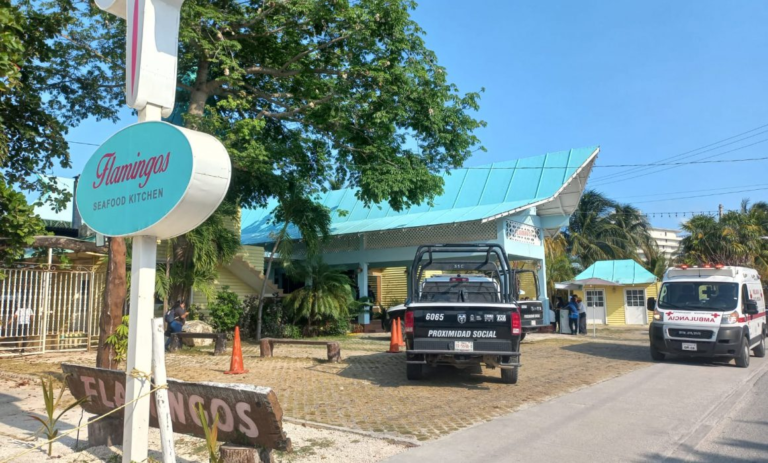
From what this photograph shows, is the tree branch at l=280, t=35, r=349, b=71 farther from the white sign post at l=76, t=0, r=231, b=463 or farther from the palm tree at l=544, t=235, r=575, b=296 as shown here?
the palm tree at l=544, t=235, r=575, b=296

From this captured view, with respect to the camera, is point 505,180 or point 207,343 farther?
point 505,180

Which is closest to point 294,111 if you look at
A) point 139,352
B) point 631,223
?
point 139,352

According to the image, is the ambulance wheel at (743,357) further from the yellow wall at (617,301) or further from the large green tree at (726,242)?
the large green tree at (726,242)

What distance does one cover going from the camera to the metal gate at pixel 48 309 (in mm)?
14383

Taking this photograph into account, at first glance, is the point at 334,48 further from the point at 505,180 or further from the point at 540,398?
the point at 540,398

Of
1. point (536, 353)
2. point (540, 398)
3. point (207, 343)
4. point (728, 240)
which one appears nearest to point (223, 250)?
point (207, 343)

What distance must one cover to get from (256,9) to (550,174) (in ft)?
41.8

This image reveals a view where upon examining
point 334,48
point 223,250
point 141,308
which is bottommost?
point 141,308

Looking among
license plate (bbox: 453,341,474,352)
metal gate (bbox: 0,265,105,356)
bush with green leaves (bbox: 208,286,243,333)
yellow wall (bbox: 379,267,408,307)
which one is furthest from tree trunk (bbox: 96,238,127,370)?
yellow wall (bbox: 379,267,408,307)

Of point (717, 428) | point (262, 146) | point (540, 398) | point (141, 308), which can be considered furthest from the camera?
point (262, 146)

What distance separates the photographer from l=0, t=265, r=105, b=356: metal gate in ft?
47.2

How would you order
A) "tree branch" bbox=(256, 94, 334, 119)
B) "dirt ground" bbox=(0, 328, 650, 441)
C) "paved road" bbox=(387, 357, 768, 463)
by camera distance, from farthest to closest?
1. "tree branch" bbox=(256, 94, 334, 119)
2. "dirt ground" bbox=(0, 328, 650, 441)
3. "paved road" bbox=(387, 357, 768, 463)

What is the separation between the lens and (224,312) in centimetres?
1953

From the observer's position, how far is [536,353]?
640 inches
